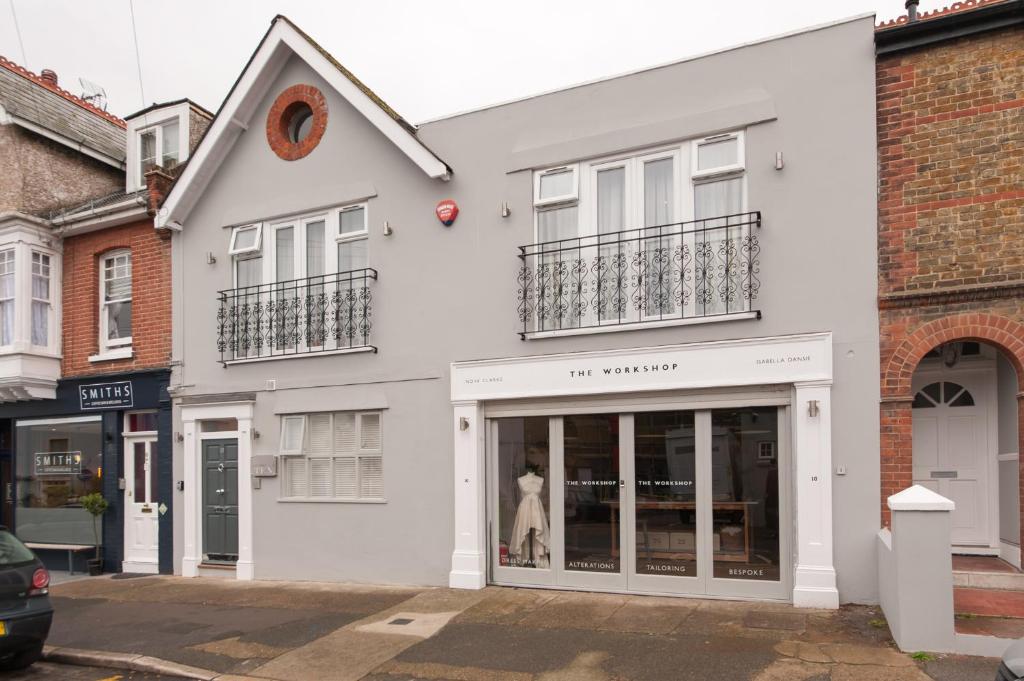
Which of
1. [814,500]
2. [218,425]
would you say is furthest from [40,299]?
[814,500]

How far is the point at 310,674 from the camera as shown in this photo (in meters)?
7.18

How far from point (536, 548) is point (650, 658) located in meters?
2.99

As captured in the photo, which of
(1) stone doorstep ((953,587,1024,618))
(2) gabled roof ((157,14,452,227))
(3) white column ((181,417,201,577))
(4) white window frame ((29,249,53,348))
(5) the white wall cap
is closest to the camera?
(5) the white wall cap

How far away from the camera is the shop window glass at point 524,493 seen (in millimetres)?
9766

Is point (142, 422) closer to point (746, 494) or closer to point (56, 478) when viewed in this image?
point (56, 478)

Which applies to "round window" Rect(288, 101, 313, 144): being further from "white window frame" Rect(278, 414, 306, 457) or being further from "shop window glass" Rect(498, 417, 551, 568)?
"shop window glass" Rect(498, 417, 551, 568)

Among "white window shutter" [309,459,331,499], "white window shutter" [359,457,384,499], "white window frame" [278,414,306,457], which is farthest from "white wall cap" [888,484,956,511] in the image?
"white window frame" [278,414,306,457]

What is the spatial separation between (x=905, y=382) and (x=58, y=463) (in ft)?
44.8

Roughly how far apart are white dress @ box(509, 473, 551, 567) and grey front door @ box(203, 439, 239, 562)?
4718 mm

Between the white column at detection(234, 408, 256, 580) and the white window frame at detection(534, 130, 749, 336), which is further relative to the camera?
the white column at detection(234, 408, 256, 580)

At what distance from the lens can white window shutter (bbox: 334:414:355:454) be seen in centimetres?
1114

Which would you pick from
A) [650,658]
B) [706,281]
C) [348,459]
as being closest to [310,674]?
[650,658]

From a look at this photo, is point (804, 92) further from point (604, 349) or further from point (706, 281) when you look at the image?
point (604, 349)

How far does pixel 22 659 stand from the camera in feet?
25.3
